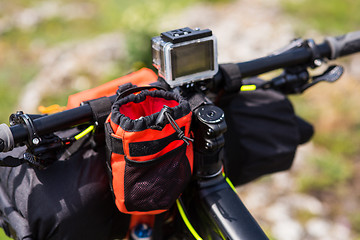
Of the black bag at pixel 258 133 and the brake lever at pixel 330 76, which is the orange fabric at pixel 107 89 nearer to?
the black bag at pixel 258 133

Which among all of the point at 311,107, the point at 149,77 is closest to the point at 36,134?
the point at 149,77

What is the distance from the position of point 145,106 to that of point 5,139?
1.35ft

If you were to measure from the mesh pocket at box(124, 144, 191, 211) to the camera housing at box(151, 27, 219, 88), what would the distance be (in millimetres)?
250

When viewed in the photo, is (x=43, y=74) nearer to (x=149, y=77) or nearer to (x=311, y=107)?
(x=311, y=107)

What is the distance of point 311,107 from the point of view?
4.07 meters

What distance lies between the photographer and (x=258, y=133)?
1.66m

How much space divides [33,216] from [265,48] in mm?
3906

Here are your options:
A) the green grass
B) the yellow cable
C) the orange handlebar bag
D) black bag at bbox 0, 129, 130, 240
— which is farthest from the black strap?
the green grass

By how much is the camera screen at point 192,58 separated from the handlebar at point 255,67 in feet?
0.49

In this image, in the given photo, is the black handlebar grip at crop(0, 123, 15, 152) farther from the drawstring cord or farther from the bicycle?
the drawstring cord

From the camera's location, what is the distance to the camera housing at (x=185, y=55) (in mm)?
1242

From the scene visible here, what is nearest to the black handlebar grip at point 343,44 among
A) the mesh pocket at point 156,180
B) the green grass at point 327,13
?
the mesh pocket at point 156,180

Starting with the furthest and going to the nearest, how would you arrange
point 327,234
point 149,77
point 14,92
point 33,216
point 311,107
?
point 14,92 → point 311,107 → point 327,234 → point 149,77 → point 33,216

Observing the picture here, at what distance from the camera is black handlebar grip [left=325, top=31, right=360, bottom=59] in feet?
5.58
